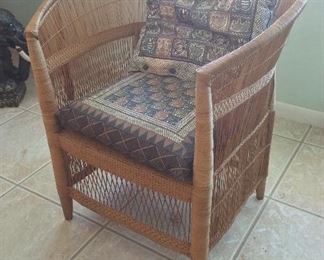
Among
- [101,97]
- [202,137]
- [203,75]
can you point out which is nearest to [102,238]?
[101,97]

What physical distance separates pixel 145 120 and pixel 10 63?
50.1 inches

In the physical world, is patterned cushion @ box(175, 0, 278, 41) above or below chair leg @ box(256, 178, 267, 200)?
above

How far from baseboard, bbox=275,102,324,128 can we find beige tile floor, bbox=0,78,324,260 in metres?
0.13

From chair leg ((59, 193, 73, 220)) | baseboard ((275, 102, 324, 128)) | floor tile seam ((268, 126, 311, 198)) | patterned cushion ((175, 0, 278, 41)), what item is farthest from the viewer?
baseboard ((275, 102, 324, 128))

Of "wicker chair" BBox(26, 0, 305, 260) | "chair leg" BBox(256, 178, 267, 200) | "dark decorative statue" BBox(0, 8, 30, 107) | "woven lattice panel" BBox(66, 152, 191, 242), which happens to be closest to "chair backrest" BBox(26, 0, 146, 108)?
"wicker chair" BBox(26, 0, 305, 260)

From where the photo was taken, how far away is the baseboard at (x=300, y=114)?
184cm

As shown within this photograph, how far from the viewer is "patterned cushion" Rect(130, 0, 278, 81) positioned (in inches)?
47.3

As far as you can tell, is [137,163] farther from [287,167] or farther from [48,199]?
[287,167]

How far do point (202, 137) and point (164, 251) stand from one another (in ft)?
1.72

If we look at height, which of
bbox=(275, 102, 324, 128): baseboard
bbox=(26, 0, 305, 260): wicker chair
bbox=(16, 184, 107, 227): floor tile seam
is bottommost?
bbox=(16, 184, 107, 227): floor tile seam

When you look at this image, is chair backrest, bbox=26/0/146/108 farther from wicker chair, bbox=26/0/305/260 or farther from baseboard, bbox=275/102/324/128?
baseboard, bbox=275/102/324/128

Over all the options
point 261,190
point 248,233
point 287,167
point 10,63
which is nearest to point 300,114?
point 287,167

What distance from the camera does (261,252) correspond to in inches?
50.4

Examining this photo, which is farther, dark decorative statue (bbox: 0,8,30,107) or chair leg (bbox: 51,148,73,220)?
dark decorative statue (bbox: 0,8,30,107)
